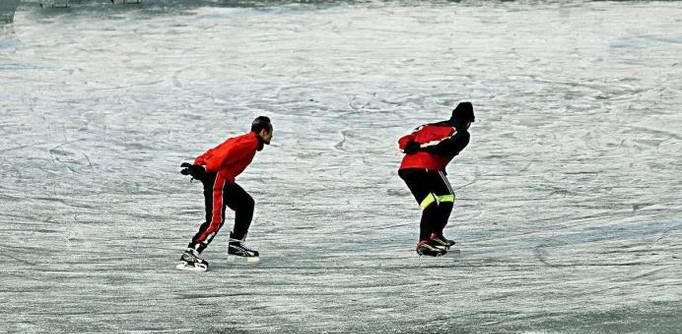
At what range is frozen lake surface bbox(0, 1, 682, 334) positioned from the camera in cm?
792

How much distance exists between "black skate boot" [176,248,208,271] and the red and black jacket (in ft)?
5.44

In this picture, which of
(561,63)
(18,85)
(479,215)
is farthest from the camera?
(561,63)

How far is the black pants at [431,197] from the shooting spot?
9.27 m

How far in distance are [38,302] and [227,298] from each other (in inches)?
46.1

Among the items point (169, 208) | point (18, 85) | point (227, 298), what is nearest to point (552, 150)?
point (169, 208)

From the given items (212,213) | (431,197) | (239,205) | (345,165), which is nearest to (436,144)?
(431,197)

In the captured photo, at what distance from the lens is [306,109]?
53.8 feet

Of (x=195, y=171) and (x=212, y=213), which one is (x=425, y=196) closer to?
(x=212, y=213)

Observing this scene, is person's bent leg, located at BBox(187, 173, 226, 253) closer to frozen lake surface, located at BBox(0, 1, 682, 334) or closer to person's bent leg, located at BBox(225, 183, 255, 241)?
person's bent leg, located at BBox(225, 183, 255, 241)

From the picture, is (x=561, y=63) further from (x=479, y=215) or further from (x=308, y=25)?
(x=479, y=215)

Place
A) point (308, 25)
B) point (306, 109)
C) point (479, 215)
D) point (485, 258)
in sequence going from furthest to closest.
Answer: point (308, 25) → point (306, 109) → point (479, 215) → point (485, 258)

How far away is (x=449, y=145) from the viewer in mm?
9195

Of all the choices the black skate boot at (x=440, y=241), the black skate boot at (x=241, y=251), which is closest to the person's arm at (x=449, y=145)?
the black skate boot at (x=440, y=241)

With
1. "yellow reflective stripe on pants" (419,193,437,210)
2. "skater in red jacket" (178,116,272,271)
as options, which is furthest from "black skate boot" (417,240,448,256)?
"skater in red jacket" (178,116,272,271)
